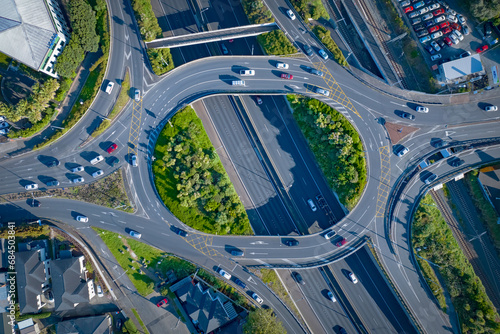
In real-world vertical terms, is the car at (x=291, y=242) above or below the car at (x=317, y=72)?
below

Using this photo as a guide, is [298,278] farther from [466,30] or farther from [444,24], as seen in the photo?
[466,30]

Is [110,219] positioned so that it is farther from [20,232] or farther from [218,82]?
[218,82]

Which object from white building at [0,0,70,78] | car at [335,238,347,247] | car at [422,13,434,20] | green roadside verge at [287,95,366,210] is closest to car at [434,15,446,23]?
car at [422,13,434,20]

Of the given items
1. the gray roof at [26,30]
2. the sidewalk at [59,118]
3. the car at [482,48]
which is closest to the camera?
the gray roof at [26,30]

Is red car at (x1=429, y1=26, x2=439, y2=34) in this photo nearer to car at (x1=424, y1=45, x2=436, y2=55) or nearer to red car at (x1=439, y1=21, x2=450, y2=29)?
red car at (x1=439, y1=21, x2=450, y2=29)

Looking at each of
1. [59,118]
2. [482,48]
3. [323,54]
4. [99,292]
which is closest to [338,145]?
[323,54]

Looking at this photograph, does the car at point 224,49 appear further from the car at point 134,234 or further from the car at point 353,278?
the car at point 353,278

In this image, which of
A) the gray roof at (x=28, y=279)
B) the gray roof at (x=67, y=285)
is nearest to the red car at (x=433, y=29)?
the gray roof at (x=67, y=285)

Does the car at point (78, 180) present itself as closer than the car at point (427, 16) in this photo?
No
